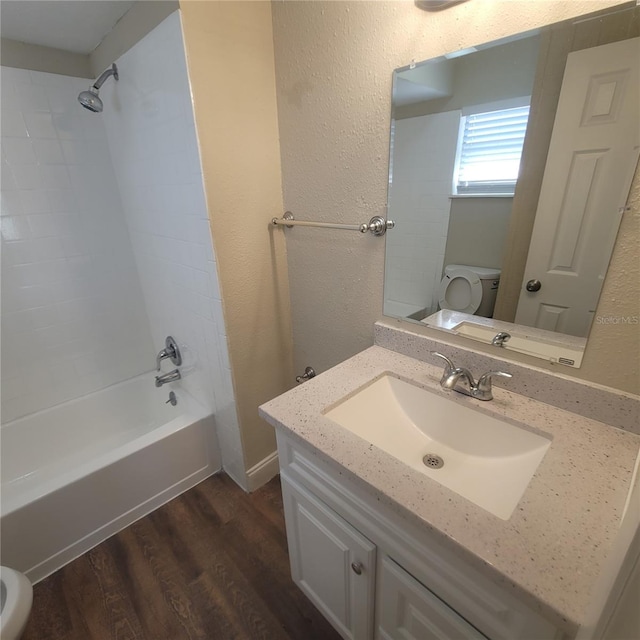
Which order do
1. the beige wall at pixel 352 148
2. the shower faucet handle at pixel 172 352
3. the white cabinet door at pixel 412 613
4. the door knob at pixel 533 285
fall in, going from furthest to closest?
1. the shower faucet handle at pixel 172 352
2. the door knob at pixel 533 285
3. the beige wall at pixel 352 148
4. the white cabinet door at pixel 412 613

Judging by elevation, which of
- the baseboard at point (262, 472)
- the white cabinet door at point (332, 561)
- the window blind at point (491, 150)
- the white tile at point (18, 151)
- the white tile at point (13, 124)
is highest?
the white tile at point (13, 124)

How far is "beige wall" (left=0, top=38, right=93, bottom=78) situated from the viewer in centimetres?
144

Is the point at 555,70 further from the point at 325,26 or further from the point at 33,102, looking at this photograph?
the point at 33,102

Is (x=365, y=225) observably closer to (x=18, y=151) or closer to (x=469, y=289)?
(x=469, y=289)

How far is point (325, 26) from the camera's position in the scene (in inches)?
43.3

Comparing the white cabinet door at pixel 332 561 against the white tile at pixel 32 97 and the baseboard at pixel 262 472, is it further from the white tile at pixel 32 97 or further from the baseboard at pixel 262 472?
the white tile at pixel 32 97

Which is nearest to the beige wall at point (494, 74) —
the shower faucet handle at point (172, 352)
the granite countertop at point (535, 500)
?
the granite countertop at point (535, 500)

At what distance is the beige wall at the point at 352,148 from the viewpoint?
0.78 meters

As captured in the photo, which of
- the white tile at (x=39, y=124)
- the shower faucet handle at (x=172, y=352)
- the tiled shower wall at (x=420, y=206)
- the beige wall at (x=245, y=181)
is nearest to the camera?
the tiled shower wall at (x=420, y=206)

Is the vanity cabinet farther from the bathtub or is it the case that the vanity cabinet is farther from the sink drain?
the bathtub

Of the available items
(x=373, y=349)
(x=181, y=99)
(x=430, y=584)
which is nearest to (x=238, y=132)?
(x=181, y=99)

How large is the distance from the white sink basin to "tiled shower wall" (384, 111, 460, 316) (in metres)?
0.33

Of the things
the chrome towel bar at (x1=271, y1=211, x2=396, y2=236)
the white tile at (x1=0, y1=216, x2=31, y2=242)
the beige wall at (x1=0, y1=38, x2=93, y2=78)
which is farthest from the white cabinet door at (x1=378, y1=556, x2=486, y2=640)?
the beige wall at (x1=0, y1=38, x2=93, y2=78)

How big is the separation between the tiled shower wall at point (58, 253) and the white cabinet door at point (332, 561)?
1606mm
